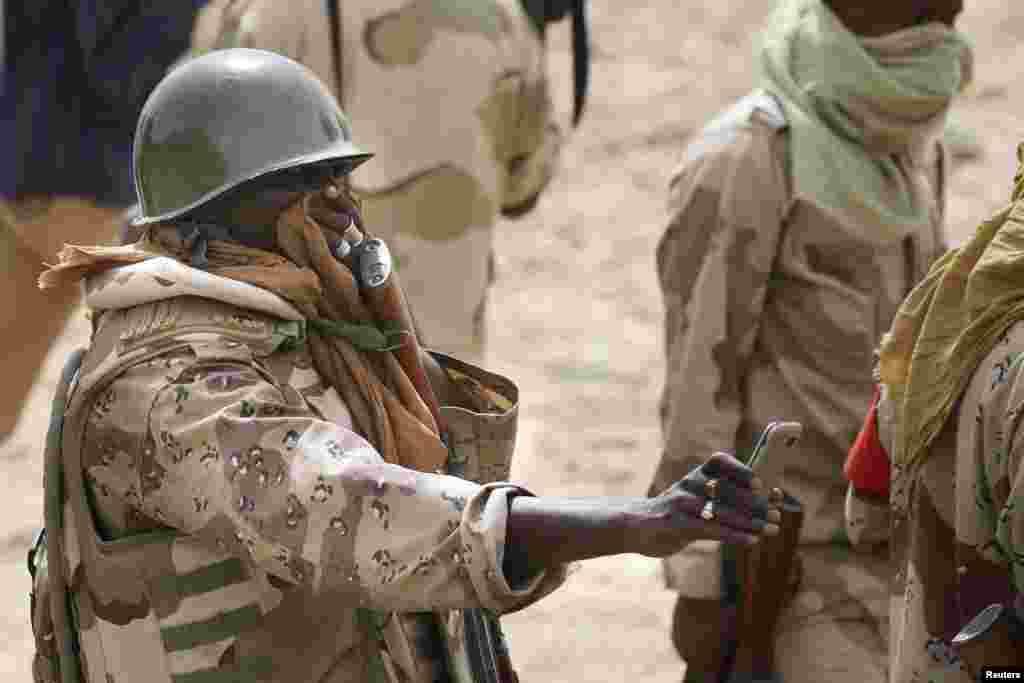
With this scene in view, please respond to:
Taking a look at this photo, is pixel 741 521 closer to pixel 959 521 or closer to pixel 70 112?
pixel 959 521

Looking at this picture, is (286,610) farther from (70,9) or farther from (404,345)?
(70,9)

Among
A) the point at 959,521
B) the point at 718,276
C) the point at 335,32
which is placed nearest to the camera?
the point at 959,521

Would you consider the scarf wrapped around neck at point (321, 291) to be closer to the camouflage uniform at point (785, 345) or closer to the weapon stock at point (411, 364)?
the weapon stock at point (411, 364)

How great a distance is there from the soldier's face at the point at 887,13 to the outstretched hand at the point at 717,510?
1.99 metres

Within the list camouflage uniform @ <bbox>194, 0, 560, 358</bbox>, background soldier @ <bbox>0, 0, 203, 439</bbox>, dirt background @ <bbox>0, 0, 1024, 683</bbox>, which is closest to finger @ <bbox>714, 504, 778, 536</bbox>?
camouflage uniform @ <bbox>194, 0, 560, 358</bbox>

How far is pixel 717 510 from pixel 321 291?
740 millimetres

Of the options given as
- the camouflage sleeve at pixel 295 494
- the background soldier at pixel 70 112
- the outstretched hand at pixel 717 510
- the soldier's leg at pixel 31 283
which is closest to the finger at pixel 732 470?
the outstretched hand at pixel 717 510

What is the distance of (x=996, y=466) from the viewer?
2.75m

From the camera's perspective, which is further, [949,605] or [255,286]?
[949,605]

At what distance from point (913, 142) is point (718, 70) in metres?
6.32

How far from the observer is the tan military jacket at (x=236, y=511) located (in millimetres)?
2494

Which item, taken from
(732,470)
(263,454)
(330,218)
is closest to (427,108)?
(330,218)

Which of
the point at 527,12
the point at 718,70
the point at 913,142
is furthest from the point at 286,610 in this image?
the point at 718,70

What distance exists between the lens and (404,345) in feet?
9.73
